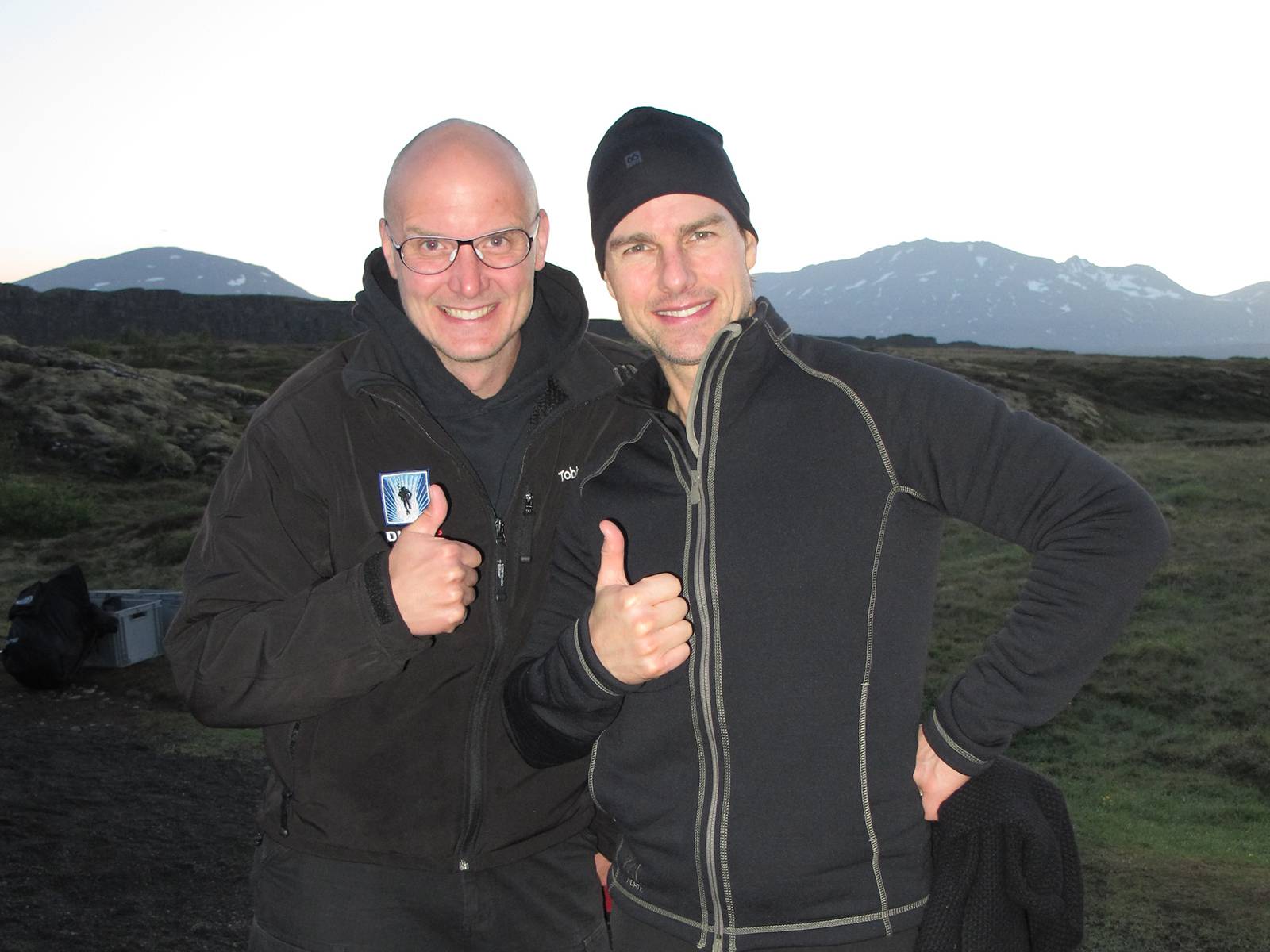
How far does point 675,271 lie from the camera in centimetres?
254

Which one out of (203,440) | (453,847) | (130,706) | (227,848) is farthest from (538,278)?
(203,440)

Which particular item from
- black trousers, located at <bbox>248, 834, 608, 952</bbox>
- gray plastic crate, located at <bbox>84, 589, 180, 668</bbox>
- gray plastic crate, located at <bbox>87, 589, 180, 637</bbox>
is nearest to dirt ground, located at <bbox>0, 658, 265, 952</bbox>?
gray plastic crate, located at <bbox>84, 589, 180, 668</bbox>

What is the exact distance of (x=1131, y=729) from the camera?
9.62 metres

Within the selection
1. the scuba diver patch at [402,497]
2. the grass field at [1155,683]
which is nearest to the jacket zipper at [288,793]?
the scuba diver patch at [402,497]

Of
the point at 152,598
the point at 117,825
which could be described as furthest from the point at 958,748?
the point at 152,598

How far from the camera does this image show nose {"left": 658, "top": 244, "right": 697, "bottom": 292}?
99.5 inches

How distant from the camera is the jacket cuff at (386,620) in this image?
2.32m

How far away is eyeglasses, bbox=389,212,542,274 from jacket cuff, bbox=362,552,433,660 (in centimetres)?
85

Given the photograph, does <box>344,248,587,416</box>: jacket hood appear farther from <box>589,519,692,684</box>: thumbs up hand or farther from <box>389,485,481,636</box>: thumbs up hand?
<box>589,519,692,684</box>: thumbs up hand

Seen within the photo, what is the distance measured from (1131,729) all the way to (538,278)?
851 cm

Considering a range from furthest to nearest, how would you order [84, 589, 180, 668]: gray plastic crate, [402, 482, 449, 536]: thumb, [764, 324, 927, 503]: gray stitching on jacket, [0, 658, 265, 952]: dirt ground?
[84, 589, 180, 668]: gray plastic crate < [0, 658, 265, 952]: dirt ground < [402, 482, 449, 536]: thumb < [764, 324, 927, 503]: gray stitching on jacket

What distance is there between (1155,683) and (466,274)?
32.3ft

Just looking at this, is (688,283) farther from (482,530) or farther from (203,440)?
(203,440)

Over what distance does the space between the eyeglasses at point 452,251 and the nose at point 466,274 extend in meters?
0.01
